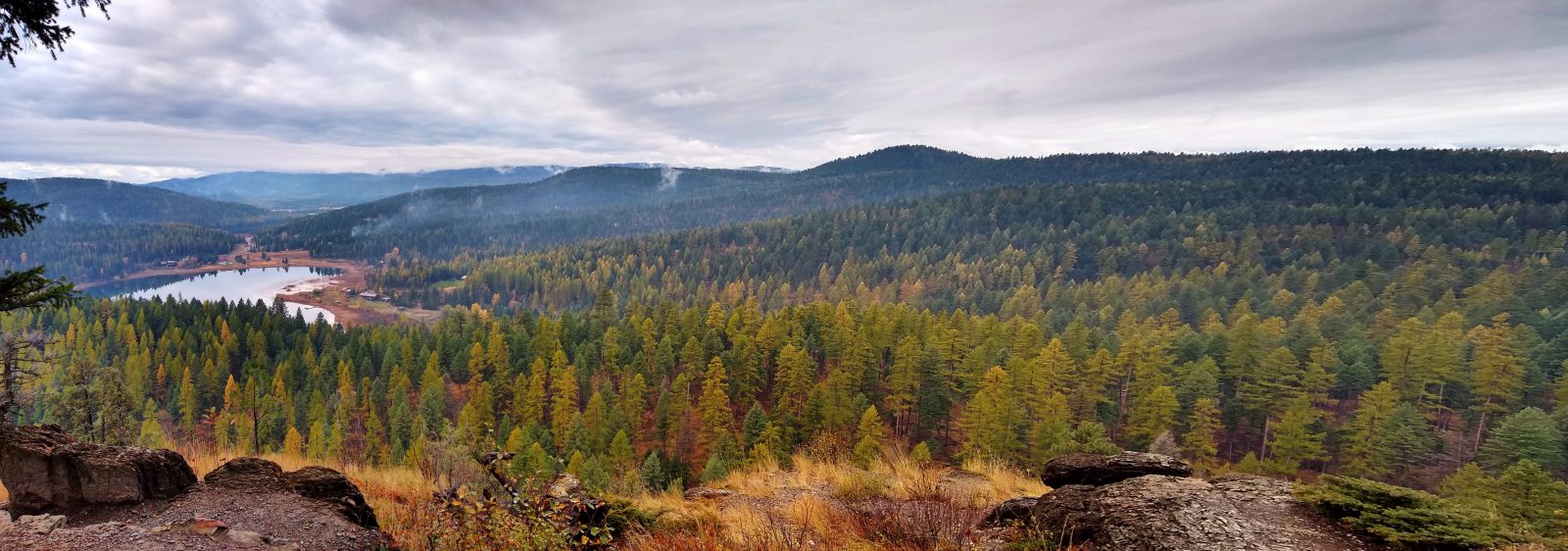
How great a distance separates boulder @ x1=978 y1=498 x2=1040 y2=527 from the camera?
355 inches

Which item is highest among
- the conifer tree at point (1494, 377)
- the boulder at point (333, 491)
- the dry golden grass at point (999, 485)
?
the boulder at point (333, 491)

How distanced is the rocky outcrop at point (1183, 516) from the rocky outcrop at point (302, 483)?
35.0ft

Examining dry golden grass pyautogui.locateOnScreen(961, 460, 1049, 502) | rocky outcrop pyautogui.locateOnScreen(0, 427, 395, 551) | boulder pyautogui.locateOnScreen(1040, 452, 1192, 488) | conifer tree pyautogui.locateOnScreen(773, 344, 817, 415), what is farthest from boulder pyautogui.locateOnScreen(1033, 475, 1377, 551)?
conifer tree pyautogui.locateOnScreen(773, 344, 817, 415)

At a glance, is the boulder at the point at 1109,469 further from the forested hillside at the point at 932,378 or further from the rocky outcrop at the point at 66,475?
the rocky outcrop at the point at 66,475

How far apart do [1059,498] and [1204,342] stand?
188 feet

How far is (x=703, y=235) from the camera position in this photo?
19000 cm

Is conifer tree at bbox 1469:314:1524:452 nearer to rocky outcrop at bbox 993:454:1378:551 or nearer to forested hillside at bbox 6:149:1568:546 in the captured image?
forested hillside at bbox 6:149:1568:546

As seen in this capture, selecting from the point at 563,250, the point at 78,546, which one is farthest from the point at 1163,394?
the point at 563,250

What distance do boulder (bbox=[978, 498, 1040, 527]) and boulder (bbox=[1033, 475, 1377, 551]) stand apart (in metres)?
0.24

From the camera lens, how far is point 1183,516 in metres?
7.45

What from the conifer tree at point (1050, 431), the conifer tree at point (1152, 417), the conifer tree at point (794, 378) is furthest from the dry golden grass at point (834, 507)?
the conifer tree at point (1152, 417)

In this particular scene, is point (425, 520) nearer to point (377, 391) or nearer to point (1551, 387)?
point (377, 391)

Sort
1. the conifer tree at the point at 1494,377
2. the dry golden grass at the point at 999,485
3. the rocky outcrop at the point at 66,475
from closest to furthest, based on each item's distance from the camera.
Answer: the rocky outcrop at the point at 66,475 → the dry golden grass at the point at 999,485 → the conifer tree at the point at 1494,377

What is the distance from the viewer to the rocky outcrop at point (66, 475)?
8.48 meters
